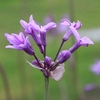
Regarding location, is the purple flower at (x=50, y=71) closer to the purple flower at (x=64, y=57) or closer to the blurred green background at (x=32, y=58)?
the purple flower at (x=64, y=57)

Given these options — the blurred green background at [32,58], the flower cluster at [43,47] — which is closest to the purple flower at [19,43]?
the flower cluster at [43,47]

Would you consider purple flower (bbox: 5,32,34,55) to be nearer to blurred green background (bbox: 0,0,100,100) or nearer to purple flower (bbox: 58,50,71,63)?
purple flower (bbox: 58,50,71,63)

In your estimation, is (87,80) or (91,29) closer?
(87,80)

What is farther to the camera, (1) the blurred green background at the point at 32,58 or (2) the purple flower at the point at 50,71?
(1) the blurred green background at the point at 32,58

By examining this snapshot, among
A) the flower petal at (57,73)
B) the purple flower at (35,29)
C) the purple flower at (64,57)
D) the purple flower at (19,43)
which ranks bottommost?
the flower petal at (57,73)

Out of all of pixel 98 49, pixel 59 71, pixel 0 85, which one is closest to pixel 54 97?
pixel 0 85

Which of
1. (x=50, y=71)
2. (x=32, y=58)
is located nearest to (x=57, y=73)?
(x=50, y=71)

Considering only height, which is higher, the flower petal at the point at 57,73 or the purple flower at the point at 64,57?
the purple flower at the point at 64,57

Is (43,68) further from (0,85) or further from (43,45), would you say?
(0,85)
